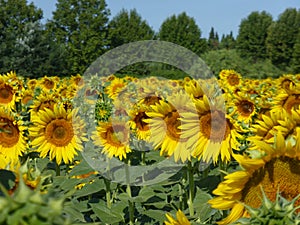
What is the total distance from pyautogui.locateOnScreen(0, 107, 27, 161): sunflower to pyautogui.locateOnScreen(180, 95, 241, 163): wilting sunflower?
1.28 meters

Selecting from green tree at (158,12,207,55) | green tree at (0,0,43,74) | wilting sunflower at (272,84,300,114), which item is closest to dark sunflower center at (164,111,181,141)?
wilting sunflower at (272,84,300,114)

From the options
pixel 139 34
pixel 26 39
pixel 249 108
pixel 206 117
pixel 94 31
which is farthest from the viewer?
pixel 139 34

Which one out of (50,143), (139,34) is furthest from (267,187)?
(139,34)

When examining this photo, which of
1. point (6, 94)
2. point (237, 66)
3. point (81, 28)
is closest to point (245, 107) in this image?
point (6, 94)

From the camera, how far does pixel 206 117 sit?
7.34 feet

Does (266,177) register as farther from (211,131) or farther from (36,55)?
(36,55)

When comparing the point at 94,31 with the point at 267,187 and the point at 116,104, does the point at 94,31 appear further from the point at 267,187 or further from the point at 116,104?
the point at 267,187

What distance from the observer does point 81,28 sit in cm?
4300

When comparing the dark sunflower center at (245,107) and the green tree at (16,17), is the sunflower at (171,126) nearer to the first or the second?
the dark sunflower center at (245,107)

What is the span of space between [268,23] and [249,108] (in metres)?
48.5

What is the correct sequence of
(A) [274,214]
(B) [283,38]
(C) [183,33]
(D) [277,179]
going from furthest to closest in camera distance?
(C) [183,33] → (B) [283,38] → (D) [277,179] → (A) [274,214]

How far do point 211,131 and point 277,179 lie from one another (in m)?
1.06

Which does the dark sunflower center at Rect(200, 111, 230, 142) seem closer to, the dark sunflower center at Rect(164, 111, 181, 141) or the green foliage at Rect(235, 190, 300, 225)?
the dark sunflower center at Rect(164, 111, 181, 141)

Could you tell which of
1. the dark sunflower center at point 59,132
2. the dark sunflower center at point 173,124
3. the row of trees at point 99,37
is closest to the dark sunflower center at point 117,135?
the dark sunflower center at point 59,132
